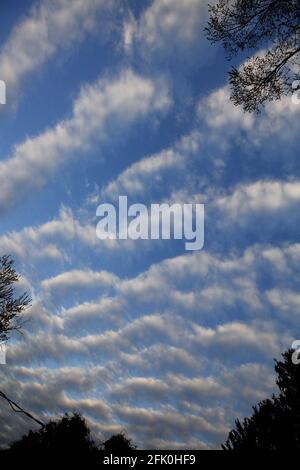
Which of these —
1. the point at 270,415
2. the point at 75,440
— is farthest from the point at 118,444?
the point at 270,415

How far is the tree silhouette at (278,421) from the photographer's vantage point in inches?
783

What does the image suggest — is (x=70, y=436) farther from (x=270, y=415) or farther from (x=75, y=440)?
(x=270, y=415)

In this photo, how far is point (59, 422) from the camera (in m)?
35.4

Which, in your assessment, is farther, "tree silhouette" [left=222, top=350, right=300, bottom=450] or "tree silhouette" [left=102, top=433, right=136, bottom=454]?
"tree silhouette" [left=102, top=433, right=136, bottom=454]

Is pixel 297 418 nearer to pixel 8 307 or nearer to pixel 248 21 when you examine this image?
pixel 8 307

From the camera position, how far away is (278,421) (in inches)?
829

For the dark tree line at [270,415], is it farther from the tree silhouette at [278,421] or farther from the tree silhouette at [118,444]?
the tree silhouette at [118,444]

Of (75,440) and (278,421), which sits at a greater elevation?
(278,421)

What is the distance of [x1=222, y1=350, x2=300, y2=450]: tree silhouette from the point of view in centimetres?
1989

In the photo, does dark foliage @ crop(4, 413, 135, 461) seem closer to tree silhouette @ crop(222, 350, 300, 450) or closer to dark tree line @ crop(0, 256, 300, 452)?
dark tree line @ crop(0, 256, 300, 452)

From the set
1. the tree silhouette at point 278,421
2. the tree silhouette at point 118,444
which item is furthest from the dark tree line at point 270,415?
the tree silhouette at point 118,444

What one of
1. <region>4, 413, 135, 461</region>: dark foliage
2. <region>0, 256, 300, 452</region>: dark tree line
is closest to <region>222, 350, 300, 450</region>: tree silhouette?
<region>0, 256, 300, 452</region>: dark tree line

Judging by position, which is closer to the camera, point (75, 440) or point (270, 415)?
point (270, 415)
